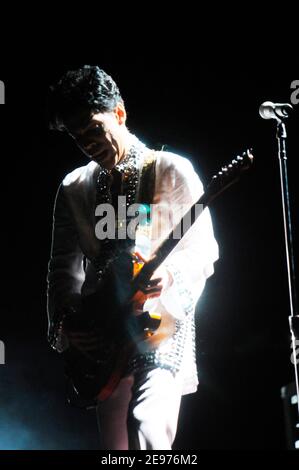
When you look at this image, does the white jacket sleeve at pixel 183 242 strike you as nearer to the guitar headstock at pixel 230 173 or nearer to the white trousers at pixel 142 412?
the guitar headstock at pixel 230 173

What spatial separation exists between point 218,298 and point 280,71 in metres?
1.59

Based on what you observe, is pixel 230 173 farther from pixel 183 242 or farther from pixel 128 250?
pixel 128 250

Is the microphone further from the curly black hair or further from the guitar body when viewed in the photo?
the guitar body

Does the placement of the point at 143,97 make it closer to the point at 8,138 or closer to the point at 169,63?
the point at 169,63

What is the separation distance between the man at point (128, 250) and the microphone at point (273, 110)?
38 centimetres

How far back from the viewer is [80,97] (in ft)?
7.95

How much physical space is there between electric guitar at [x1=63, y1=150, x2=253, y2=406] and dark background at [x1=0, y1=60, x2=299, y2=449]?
189 cm

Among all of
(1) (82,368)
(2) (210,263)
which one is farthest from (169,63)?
(1) (82,368)

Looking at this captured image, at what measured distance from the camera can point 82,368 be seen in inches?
91.1

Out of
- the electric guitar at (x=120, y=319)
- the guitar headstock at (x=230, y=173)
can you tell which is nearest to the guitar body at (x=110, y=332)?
the electric guitar at (x=120, y=319)

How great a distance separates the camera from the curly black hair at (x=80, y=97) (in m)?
A: 2.42

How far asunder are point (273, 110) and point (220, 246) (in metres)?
1.85

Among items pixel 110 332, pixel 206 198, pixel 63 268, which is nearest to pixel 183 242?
pixel 206 198

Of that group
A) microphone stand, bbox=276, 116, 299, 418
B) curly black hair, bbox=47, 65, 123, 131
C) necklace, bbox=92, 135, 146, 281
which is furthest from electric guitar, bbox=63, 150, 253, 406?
curly black hair, bbox=47, 65, 123, 131
